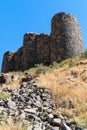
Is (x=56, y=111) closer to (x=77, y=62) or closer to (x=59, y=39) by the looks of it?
(x=77, y=62)

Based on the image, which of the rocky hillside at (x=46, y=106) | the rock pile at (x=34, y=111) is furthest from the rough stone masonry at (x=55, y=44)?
the rock pile at (x=34, y=111)

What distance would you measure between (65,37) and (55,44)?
0.84 metres

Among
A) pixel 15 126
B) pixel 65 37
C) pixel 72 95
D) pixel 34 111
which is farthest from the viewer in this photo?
pixel 65 37

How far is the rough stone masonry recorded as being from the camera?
1043 inches

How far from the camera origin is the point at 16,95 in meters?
11.8

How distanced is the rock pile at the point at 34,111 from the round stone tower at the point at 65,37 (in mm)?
13783

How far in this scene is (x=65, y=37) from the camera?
26.8 metres

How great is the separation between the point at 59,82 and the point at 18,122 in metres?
6.47

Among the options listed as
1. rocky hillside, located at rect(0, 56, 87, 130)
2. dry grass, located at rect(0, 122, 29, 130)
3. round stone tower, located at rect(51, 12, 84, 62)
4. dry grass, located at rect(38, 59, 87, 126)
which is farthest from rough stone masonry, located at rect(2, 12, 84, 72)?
dry grass, located at rect(0, 122, 29, 130)

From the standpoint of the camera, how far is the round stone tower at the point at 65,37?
86.6 feet

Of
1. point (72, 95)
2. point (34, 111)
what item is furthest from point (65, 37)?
point (34, 111)

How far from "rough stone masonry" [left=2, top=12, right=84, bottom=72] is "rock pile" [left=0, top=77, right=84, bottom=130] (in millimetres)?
13905

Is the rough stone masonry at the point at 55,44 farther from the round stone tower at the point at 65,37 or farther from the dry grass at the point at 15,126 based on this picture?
the dry grass at the point at 15,126

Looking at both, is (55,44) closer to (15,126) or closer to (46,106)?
(46,106)
